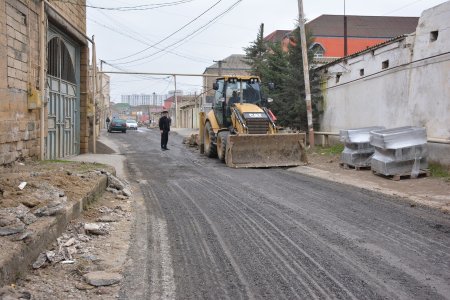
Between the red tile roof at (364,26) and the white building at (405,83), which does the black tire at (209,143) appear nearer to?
the white building at (405,83)

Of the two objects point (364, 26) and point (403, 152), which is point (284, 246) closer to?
point (403, 152)

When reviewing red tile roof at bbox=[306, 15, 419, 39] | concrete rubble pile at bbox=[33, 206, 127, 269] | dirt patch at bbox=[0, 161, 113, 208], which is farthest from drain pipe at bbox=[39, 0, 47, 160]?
red tile roof at bbox=[306, 15, 419, 39]

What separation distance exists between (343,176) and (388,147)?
5.00 ft

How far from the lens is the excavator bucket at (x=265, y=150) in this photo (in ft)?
47.1

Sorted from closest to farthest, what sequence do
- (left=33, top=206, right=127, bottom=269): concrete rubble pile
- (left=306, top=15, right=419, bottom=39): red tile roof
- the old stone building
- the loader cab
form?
1. (left=33, top=206, right=127, bottom=269): concrete rubble pile
2. the old stone building
3. the loader cab
4. (left=306, top=15, right=419, bottom=39): red tile roof

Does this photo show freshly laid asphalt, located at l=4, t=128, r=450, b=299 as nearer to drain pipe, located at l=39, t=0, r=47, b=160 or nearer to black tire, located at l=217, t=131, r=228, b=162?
drain pipe, located at l=39, t=0, r=47, b=160

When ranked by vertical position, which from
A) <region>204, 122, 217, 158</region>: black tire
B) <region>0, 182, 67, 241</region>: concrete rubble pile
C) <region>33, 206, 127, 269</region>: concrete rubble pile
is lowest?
<region>33, 206, 127, 269</region>: concrete rubble pile

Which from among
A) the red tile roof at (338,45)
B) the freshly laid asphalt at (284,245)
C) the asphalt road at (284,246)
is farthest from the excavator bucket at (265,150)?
the red tile roof at (338,45)

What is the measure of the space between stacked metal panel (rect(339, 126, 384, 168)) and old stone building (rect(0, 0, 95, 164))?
8.83 metres

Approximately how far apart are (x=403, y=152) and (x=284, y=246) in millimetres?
7305

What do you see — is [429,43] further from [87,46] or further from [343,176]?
[87,46]

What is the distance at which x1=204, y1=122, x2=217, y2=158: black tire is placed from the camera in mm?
16828

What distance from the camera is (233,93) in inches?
646

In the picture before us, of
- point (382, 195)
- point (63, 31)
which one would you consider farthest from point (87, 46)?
point (382, 195)
